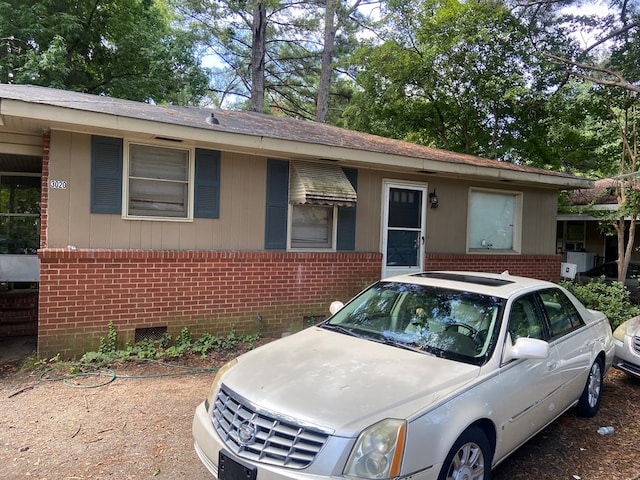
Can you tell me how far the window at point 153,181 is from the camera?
5.84 meters

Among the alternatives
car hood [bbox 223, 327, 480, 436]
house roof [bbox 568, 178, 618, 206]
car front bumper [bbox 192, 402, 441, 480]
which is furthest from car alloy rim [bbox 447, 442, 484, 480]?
house roof [bbox 568, 178, 618, 206]

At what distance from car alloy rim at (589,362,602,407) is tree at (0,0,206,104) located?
46.2 ft

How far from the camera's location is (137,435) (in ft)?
12.0

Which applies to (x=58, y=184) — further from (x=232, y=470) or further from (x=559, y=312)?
(x=559, y=312)

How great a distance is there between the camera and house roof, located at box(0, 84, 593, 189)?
16.8 feet

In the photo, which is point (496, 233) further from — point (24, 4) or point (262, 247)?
point (24, 4)

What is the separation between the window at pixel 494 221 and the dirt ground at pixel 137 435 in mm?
4601

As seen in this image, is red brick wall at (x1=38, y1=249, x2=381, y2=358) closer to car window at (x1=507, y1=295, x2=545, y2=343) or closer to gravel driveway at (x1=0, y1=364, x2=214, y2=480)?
gravel driveway at (x1=0, y1=364, x2=214, y2=480)

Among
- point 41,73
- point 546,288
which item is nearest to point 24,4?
point 41,73

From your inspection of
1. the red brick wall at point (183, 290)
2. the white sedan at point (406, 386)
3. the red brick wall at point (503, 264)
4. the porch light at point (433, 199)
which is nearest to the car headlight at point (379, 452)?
the white sedan at point (406, 386)

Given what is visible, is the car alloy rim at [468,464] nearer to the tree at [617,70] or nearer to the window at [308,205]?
the window at [308,205]

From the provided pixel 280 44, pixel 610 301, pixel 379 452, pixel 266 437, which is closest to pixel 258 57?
pixel 280 44

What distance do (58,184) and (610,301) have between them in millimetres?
9120

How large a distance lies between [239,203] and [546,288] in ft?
14.5
